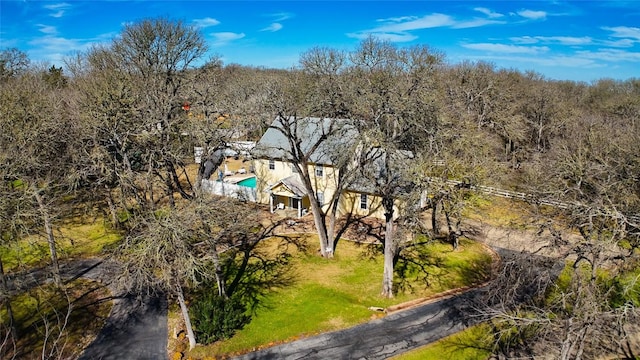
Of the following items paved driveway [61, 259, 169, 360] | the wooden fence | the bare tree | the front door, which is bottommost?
paved driveway [61, 259, 169, 360]

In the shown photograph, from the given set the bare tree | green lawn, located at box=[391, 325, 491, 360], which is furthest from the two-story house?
green lawn, located at box=[391, 325, 491, 360]

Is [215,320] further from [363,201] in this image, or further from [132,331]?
[363,201]

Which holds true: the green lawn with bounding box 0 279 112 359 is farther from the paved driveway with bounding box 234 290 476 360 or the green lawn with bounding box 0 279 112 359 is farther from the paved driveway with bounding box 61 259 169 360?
the paved driveway with bounding box 234 290 476 360

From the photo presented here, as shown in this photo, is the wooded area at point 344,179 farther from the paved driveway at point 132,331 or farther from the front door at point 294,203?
the front door at point 294,203

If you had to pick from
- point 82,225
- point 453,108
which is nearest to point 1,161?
point 82,225

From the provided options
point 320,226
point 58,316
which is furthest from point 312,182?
point 58,316

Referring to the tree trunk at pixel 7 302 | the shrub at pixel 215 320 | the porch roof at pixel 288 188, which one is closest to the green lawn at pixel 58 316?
the tree trunk at pixel 7 302
